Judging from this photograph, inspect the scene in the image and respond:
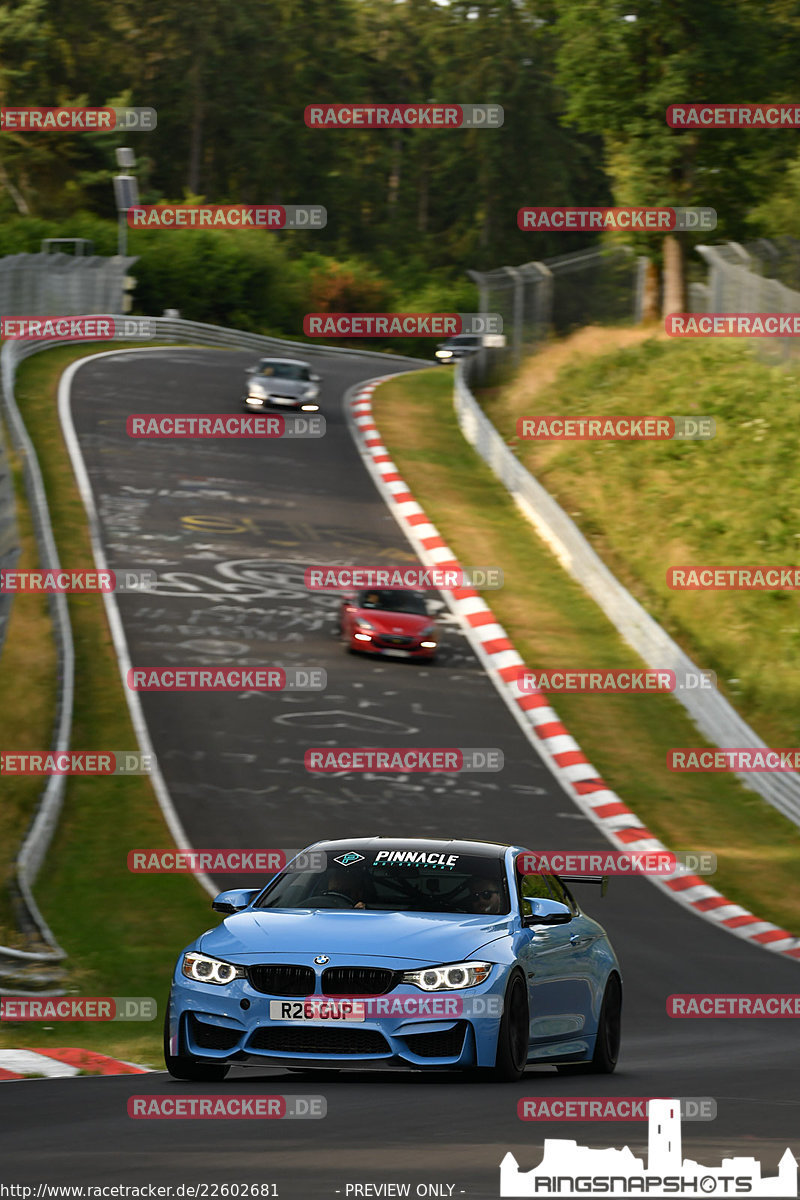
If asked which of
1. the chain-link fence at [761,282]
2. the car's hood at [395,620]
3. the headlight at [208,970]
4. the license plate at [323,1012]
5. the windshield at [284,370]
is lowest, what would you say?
the car's hood at [395,620]

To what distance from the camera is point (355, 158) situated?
106 meters

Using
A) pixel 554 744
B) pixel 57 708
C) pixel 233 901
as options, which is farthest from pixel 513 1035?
pixel 57 708

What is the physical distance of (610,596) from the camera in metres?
26.8

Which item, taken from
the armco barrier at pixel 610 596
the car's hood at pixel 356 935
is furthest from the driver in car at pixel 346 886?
the armco barrier at pixel 610 596

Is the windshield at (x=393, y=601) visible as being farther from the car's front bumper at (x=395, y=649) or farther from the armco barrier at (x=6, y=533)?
the armco barrier at (x=6, y=533)

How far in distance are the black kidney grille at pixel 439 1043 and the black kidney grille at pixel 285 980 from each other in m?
0.52

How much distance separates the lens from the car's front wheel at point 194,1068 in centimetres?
868

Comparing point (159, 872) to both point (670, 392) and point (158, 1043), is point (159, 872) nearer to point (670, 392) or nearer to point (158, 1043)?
point (158, 1043)

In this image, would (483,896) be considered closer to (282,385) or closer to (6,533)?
(6,533)

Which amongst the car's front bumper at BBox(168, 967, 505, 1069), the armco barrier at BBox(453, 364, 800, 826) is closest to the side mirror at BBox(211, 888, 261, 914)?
the car's front bumper at BBox(168, 967, 505, 1069)

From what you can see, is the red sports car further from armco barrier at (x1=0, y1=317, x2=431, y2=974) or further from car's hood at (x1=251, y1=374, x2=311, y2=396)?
car's hood at (x1=251, y1=374, x2=311, y2=396)

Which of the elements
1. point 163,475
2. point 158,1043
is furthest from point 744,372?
point 158,1043

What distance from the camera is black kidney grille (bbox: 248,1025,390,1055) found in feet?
27.6

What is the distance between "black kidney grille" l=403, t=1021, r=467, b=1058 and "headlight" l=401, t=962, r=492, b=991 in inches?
6.9
